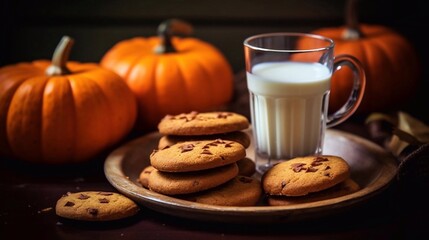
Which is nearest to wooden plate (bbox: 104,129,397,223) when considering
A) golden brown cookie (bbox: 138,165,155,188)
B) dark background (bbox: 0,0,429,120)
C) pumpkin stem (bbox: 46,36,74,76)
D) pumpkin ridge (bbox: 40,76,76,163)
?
golden brown cookie (bbox: 138,165,155,188)

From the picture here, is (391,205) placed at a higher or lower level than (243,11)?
lower

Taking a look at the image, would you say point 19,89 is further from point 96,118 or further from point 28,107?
point 96,118

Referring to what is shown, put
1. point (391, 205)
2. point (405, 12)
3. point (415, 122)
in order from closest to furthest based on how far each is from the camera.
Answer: point (391, 205) → point (415, 122) → point (405, 12)

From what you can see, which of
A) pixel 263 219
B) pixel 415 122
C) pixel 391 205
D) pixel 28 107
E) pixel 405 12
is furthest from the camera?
pixel 405 12

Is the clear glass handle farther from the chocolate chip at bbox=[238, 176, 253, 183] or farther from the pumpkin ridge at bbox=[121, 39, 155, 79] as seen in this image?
the pumpkin ridge at bbox=[121, 39, 155, 79]

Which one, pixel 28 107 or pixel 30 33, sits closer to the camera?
pixel 28 107

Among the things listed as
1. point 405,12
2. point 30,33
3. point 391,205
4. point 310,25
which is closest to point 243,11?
point 310,25

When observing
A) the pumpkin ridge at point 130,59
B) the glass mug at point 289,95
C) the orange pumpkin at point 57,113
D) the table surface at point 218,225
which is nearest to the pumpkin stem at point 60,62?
the orange pumpkin at point 57,113

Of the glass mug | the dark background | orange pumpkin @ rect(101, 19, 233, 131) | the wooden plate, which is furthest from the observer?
the dark background

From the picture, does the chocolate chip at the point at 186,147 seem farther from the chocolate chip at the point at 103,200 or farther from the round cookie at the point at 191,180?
the chocolate chip at the point at 103,200
